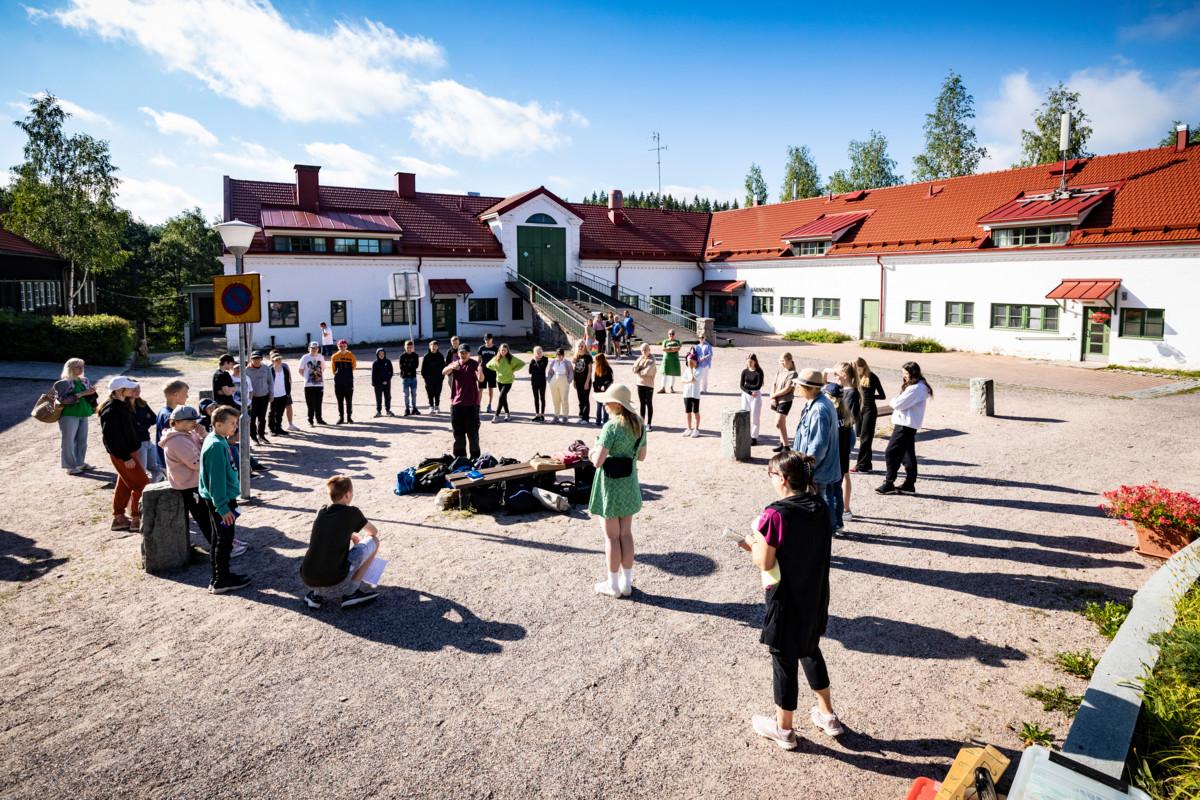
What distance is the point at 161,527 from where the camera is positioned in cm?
753

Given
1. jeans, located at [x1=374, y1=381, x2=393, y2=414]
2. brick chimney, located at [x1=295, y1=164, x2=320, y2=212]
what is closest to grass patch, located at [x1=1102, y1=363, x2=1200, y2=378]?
jeans, located at [x1=374, y1=381, x2=393, y2=414]

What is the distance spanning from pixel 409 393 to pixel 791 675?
13.4 m

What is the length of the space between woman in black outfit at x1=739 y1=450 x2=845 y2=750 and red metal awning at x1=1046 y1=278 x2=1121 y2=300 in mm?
25084

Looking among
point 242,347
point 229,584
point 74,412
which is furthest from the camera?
point 74,412

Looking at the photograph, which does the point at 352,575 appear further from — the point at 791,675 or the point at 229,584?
the point at 791,675

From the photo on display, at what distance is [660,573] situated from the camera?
744 centimetres

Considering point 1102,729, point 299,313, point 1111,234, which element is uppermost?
point 1111,234

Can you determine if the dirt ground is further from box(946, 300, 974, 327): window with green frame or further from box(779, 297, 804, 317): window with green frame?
box(779, 297, 804, 317): window with green frame

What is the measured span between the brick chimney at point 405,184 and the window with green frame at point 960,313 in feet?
87.0

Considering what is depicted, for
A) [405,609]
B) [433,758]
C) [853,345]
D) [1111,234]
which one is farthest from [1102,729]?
[853,345]

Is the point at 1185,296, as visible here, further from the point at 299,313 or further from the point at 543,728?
the point at 299,313

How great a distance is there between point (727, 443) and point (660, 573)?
16.8 ft

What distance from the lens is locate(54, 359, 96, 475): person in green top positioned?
10945 mm

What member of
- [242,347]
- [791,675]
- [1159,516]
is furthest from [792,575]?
[242,347]
